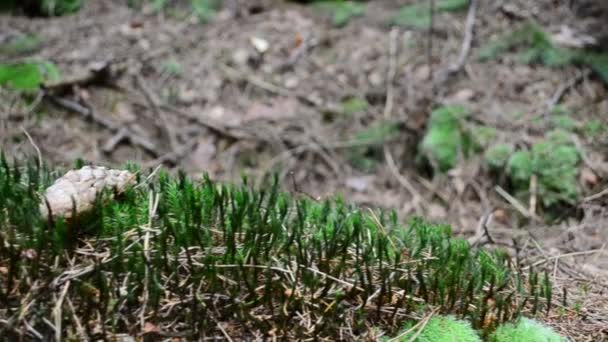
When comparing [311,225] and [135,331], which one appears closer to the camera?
[135,331]

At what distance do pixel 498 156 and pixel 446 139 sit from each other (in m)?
0.52

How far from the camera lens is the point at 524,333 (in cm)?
201

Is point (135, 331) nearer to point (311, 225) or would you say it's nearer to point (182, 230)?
point (182, 230)

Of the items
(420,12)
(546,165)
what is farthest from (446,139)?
(420,12)

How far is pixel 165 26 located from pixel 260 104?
2.06m

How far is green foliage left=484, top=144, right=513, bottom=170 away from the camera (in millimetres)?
5051

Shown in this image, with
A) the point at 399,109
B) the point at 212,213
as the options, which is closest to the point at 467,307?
the point at 212,213

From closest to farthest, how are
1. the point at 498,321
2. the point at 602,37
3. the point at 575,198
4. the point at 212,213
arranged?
the point at 498,321 < the point at 212,213 < the point at 575,198 < the point at 602,37

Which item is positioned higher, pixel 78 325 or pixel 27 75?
pixel 27 75

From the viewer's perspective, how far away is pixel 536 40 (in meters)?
6.30

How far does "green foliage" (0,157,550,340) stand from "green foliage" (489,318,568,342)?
52mm

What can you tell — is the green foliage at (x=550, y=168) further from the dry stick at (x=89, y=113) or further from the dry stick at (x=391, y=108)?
the dry stick at (x=89, y=113)

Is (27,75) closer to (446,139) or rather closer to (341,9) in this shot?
(341,9)

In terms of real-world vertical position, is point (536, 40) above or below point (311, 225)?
above
